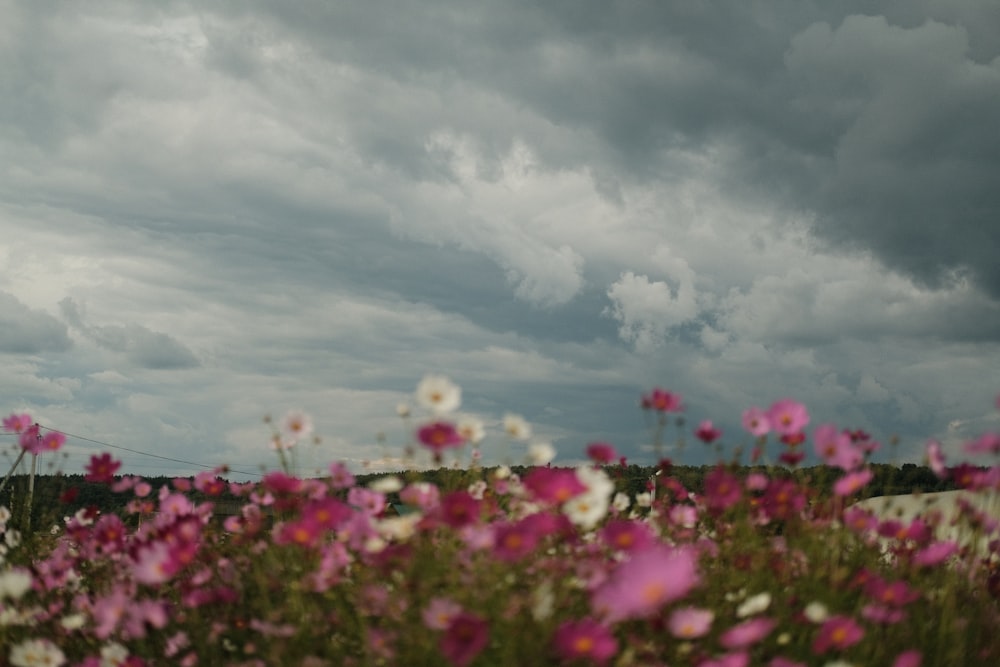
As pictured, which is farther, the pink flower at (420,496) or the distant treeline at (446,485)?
the distant treeline at (446,485)

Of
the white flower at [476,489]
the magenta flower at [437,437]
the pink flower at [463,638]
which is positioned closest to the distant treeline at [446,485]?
the white flower at [476,489]

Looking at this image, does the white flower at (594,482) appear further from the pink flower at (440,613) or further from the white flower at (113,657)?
the white flower at (113,657)

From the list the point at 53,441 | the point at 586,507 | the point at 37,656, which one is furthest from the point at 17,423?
the point at 586,507

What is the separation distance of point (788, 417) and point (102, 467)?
3236mm

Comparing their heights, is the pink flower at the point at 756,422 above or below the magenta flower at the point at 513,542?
above

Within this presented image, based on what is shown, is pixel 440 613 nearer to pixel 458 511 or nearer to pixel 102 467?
pixel 458 511

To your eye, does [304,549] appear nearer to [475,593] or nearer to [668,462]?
[475,593]

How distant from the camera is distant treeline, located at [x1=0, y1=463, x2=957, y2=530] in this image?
447 cm

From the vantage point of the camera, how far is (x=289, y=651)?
113 inches

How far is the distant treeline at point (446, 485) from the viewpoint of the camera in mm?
4469

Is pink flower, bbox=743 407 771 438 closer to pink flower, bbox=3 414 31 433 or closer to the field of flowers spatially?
→ the field of flowers

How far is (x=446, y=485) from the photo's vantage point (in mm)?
4195

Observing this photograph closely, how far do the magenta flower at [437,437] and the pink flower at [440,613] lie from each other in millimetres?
440

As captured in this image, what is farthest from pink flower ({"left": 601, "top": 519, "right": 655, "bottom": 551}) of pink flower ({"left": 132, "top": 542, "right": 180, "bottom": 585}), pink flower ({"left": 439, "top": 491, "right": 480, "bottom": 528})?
pink flower ({"left": 132, "top": 542, "right": 180, "bottom": 585})
